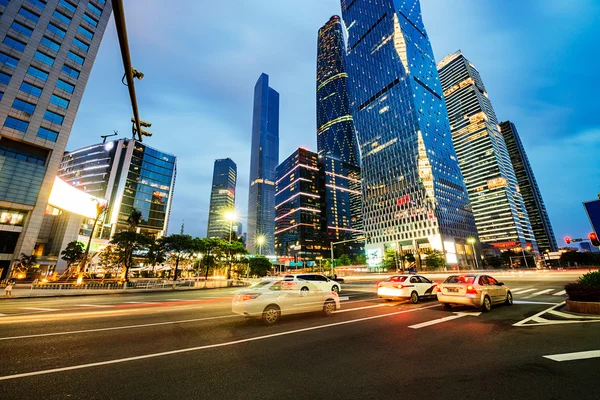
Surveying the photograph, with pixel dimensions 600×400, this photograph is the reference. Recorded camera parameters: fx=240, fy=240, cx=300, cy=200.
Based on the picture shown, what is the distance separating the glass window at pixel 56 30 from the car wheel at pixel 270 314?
2367 inches

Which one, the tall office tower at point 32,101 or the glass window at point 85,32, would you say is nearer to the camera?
the tall office tower at point 32,101

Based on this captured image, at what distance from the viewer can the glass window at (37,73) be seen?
1462 inches

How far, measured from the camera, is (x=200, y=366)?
4758mm

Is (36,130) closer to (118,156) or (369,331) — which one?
(369,331)

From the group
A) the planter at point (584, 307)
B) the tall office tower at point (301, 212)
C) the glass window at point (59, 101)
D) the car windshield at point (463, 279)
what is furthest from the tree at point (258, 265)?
the planter at point (584, 307)

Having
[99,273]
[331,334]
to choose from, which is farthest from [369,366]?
[99,273]

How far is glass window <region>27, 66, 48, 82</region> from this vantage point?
122ft

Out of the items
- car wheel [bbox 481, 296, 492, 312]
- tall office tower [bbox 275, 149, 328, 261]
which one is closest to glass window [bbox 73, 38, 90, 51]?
car wheel [bbox 481, 296, 492, 312]

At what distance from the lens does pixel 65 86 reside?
40312mm

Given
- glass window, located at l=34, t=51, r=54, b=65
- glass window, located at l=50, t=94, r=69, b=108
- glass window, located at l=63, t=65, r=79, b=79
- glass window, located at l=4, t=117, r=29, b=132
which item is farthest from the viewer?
glass window, located at l=63, t=65, r=79, b=79

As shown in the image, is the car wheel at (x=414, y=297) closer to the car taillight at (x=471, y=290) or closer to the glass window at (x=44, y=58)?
the car taillight at (x=471, y=290)

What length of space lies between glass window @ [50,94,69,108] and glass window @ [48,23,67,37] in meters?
11.5

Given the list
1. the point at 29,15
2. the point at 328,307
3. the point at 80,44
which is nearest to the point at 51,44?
the point at 80,44

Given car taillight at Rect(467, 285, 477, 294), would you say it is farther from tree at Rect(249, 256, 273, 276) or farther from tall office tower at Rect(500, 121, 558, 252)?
tall office tower at Rect(500, 121, 558, 252)
